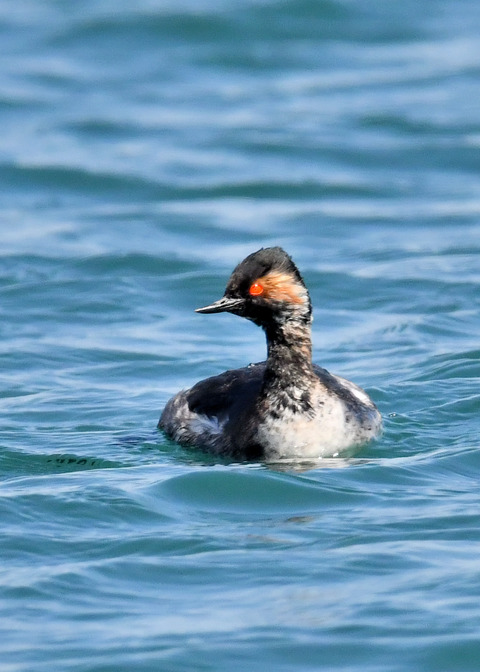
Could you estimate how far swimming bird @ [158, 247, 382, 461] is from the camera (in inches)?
396

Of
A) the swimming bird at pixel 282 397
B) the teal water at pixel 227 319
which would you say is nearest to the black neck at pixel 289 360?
the swimming bird at pixel 282 397

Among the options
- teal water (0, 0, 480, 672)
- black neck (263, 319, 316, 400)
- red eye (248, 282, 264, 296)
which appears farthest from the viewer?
black neck (263, 319, 316, 400)

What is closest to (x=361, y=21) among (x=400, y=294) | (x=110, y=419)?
(x=400, y=294)

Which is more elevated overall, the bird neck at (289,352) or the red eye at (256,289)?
the red eye at (256,289)

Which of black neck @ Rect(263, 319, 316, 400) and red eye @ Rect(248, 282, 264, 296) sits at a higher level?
red eye @ Rect(248, 282, 264, 296)

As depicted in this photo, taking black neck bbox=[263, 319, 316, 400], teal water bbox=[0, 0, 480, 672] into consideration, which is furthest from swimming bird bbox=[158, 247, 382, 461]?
teal water bbox=[0, 0, 480, 672]

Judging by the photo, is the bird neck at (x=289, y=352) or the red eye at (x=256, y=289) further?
the bird neck at (x=289, y=352)

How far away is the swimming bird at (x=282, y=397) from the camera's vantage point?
33.0 feet

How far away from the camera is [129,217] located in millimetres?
18547

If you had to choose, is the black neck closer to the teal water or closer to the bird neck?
the bird neck

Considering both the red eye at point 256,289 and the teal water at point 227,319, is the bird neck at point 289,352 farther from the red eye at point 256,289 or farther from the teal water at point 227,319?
the teal water at point 227,319

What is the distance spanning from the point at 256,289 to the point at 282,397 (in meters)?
0.83

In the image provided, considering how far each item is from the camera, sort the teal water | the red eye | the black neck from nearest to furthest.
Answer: the teal water < the red eye < the black neck

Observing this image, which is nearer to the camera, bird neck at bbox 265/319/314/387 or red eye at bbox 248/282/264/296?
red eye at bbox 248/282/264/296
